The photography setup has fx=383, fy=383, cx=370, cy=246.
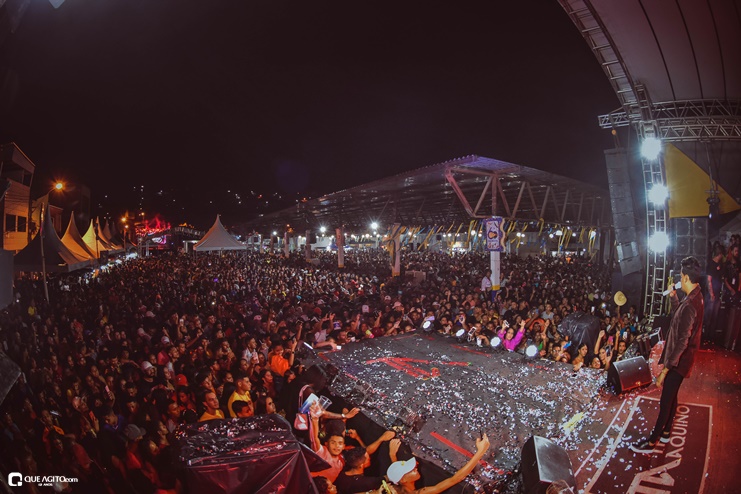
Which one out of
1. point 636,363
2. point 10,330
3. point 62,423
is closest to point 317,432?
point 62,423

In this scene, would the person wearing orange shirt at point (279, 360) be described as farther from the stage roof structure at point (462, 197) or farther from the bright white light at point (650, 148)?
the bright white light at point (650, 148)

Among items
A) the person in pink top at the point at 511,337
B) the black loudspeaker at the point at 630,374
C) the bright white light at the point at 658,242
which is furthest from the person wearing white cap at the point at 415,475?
the bright white light at the point at 658,242

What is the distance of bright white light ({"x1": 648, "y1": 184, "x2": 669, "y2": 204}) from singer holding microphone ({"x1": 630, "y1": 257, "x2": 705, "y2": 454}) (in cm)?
620

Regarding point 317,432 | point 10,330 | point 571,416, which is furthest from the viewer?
point 10,330

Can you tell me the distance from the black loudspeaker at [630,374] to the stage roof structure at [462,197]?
5597mm

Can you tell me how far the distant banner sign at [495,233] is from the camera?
11164 mm

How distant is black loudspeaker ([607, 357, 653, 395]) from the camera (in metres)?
4.43

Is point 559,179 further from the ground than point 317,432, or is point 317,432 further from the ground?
point 559,179

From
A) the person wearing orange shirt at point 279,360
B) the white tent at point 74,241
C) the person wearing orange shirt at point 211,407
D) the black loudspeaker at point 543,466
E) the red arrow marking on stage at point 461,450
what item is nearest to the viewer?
the black loudspeaker at point 543,466

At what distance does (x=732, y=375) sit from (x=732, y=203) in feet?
20.9

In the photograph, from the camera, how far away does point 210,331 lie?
27.1ft

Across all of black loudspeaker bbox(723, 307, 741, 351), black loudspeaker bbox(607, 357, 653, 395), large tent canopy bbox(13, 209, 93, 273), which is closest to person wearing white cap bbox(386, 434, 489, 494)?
black loudspeaker bbox(607, 357, 653, 395)

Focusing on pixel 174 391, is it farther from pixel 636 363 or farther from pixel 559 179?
pixel 559 179

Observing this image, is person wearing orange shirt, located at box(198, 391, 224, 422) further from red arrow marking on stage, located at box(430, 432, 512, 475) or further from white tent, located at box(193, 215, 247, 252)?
white tent, located at box(193, 215, 247, 252)
